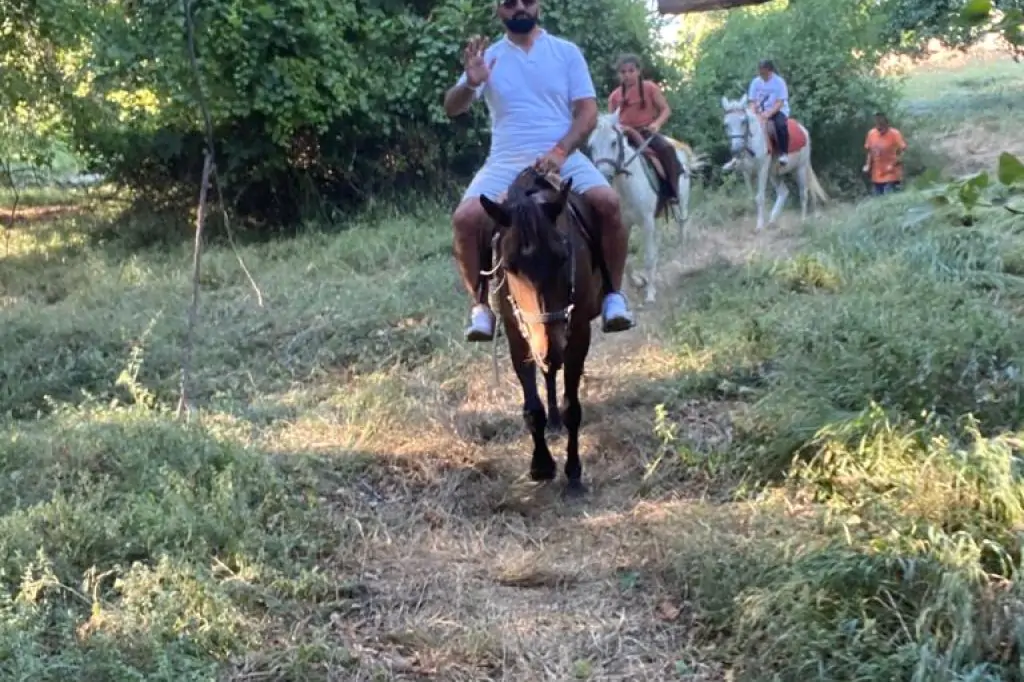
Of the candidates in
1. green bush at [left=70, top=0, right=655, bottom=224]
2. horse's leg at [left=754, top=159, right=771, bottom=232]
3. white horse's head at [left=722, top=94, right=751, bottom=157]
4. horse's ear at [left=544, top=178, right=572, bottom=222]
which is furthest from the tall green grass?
green bush at [left=70, top=0, right=655, bottom=224]

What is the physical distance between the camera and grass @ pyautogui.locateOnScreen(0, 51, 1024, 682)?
12.5 feet

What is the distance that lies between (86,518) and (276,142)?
9.90 meters

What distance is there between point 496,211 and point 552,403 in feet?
4.96

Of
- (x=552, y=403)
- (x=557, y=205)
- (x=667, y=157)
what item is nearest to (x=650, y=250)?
(x=667, y=157)

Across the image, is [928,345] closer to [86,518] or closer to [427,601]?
[427,601]

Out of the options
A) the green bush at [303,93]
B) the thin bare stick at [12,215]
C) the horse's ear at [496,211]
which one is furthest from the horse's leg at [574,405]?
the thin bare stick at [12,215]

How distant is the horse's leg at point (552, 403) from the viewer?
18.5 ft

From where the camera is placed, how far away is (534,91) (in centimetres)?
570

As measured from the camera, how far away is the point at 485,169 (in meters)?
6.00

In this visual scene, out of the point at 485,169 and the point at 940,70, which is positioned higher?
the point at 485,169

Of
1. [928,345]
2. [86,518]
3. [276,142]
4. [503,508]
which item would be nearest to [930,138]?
[276,142]

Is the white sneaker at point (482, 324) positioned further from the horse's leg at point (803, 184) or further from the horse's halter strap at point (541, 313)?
the horse's leg at point (803, 184)

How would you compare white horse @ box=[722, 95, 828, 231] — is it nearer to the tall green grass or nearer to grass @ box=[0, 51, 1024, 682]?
grass @ box=[0, 51, 1024, 682]

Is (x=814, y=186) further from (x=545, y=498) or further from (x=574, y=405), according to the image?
(x=545, y=498)
